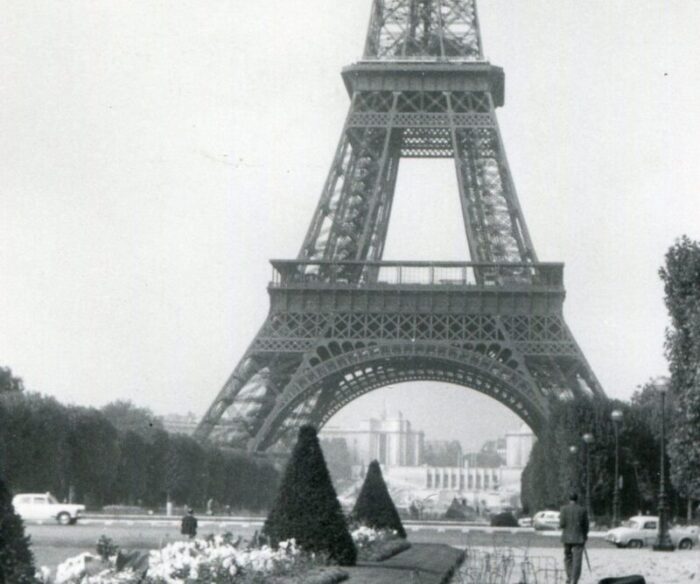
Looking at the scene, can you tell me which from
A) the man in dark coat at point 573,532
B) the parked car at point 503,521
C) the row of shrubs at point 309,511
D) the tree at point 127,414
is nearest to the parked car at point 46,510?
the parked car at point 503,521

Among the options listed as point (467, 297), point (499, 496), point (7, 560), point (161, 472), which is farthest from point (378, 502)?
point (499, 496)

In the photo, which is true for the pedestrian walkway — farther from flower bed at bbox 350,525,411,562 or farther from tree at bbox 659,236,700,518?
tree at bbox 659,236,700,518

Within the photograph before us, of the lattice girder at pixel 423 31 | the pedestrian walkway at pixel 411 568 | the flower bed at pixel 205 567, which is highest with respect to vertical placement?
the lattice girder at pixel 423 31

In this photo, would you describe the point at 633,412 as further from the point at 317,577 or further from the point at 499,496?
the point at 499,496

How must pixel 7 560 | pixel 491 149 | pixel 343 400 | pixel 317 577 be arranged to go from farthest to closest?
pixel 343 400, pixel 491 149, pixel 317 577, pixel 7 560

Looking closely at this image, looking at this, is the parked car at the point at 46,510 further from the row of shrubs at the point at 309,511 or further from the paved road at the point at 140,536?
the row of shrubs at the point at 309,511
